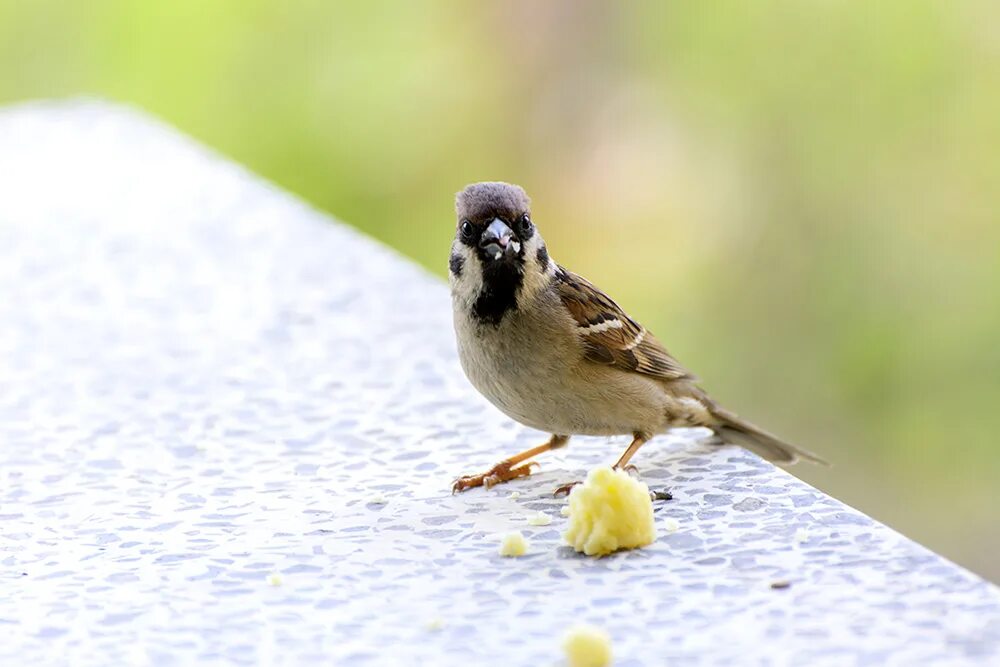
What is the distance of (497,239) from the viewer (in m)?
2.46

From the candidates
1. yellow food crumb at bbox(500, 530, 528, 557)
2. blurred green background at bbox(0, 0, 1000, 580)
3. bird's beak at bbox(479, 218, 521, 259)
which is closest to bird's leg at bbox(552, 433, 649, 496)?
yellow food crumb at bbox(500, 530, 528, 557)

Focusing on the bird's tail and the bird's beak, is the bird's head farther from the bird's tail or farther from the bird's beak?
the bird's tail

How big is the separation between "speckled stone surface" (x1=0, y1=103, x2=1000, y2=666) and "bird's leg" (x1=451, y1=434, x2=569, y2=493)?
3 centimetres

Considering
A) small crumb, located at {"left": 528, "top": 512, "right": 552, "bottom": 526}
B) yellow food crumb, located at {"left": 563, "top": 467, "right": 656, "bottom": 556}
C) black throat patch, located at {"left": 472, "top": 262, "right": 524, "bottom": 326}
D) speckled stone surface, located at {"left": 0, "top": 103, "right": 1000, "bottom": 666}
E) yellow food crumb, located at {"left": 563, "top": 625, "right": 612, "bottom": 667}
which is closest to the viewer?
yellow food crumb, located at {"left": 563, "top": 625, "right": 612, "bottom": 667}

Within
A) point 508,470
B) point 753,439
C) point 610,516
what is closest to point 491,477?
point 508,470

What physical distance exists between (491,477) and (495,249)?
1.31 ft

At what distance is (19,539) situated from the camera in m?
2.29

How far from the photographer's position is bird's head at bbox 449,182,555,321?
2.49 metres

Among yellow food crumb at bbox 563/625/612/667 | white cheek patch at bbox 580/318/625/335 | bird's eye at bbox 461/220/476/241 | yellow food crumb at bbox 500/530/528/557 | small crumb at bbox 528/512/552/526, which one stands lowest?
yellow food crumb at bbox 563/625/612/667

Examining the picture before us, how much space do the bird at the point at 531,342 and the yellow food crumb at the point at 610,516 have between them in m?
0.34

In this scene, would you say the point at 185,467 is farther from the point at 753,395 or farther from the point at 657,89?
the point at 657,89

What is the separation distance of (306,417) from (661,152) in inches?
155

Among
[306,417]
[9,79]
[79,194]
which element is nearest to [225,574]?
[306,417]

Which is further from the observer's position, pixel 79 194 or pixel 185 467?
pixel 79 194
